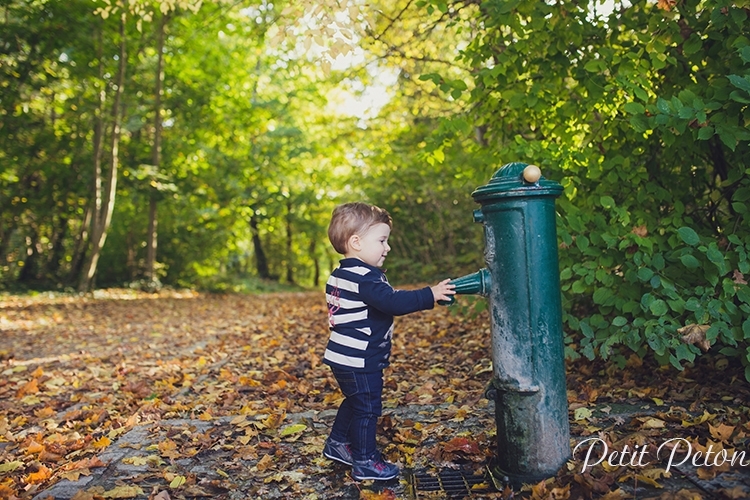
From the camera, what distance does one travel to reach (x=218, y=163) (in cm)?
1548

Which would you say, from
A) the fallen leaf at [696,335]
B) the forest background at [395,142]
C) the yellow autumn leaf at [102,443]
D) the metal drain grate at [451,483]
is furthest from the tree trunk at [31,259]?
the fallen leaf at [696,335]

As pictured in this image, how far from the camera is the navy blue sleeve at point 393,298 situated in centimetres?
245

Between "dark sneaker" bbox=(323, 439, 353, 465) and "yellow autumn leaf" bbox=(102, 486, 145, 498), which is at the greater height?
"dark sneaker" bbox=(323, 439, 353, 465)

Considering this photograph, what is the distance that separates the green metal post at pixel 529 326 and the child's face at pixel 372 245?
490 mm

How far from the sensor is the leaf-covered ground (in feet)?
8.00

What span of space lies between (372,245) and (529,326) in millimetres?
772

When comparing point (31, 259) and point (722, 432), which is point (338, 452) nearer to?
point (722, 432)

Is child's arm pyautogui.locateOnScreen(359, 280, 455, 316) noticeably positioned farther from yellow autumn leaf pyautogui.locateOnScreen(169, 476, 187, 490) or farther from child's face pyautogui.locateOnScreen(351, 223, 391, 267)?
yellow autumn leaf pyautogui.locateOnScreen(169, 476, 187, 490)

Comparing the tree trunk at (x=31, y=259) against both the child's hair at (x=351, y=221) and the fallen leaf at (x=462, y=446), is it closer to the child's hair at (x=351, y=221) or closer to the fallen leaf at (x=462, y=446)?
the child's hair at (x=351, y=221)

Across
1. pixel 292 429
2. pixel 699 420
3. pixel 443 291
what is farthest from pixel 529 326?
pixel 292 429

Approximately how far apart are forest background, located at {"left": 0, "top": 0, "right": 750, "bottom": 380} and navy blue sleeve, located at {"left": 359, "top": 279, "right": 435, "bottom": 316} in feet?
3.58

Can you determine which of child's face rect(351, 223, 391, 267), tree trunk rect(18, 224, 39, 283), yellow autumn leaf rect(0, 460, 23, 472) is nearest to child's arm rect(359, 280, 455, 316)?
child's face rect(351, 223, 391, 267)

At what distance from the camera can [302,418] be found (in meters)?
3.46

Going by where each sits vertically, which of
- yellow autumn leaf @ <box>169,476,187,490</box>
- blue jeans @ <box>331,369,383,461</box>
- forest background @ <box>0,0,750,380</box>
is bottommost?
yellow autumn leaf @ <box>169,476,187,490</box>
